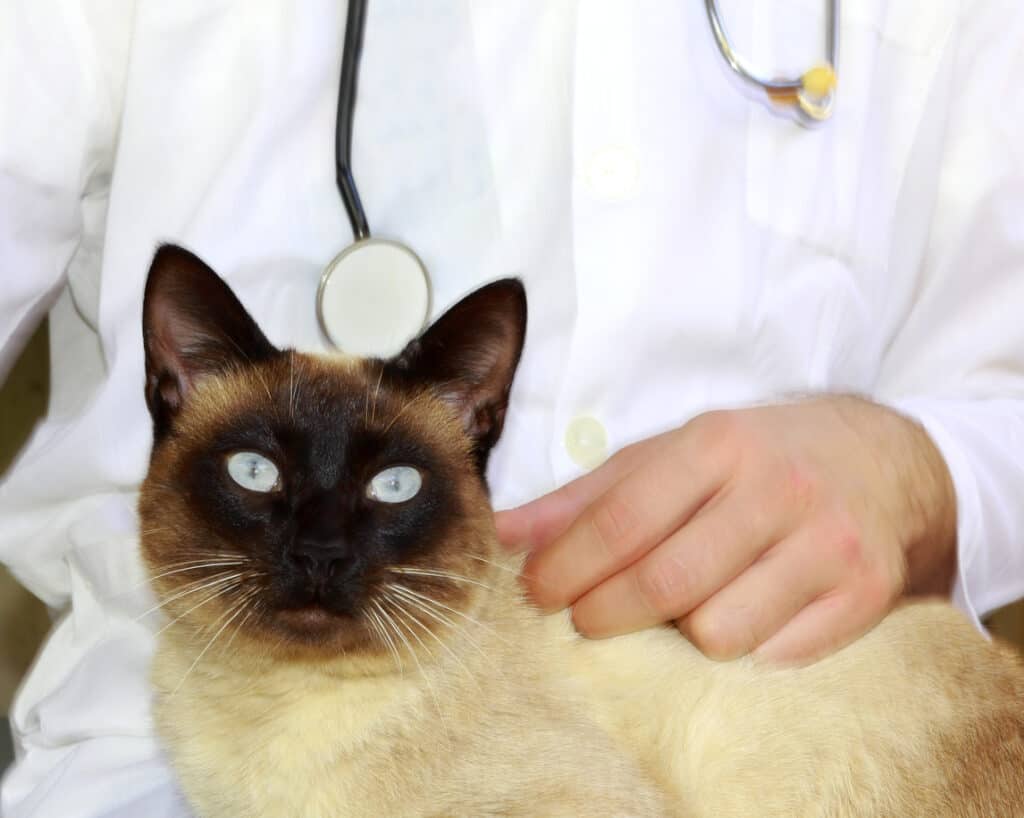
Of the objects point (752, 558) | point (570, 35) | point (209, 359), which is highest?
point (570, 35)

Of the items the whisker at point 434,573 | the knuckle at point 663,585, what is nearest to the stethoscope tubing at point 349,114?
the whisker at point 434,573

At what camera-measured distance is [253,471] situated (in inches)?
34.7

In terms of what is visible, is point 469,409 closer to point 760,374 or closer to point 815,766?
point 760,374

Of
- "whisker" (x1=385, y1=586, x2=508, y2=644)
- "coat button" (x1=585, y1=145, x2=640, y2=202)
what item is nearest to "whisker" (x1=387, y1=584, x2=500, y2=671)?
"whisker" (x1=385, y1=586, x2=508, y2=644)

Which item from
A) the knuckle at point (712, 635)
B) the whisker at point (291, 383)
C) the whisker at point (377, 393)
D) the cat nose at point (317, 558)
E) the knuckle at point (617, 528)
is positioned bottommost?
the knuckle at point (712, 635)

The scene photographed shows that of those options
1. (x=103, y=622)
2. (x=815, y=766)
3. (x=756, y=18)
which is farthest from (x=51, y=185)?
(x=815, y=766)

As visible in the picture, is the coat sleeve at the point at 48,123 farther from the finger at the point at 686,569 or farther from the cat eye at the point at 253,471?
the finger at the point at 686,569

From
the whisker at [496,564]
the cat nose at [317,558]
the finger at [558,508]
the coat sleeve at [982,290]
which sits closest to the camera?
the cat nose at [317,558]

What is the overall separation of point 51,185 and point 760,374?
0.87m

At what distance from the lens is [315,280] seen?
113 centimetres

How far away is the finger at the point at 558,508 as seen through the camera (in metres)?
1.06

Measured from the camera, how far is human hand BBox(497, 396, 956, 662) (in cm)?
97

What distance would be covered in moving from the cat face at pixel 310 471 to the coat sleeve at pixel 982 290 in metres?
0.59

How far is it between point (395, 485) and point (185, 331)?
0.89 ft
